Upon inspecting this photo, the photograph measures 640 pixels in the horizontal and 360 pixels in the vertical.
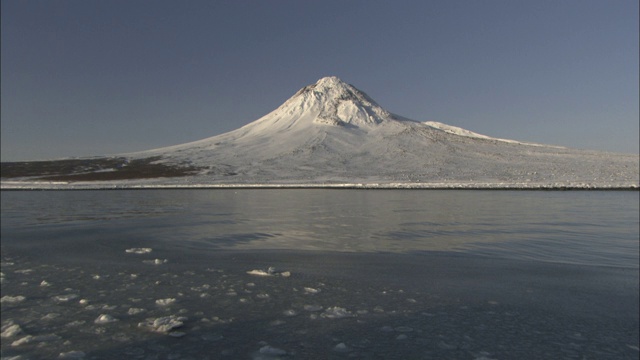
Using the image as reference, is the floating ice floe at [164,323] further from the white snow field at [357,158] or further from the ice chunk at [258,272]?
the white snow field at [357,158]

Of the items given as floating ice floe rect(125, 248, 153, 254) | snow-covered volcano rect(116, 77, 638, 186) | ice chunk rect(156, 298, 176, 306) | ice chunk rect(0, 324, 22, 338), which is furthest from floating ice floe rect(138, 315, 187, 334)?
snow-covered volcano rect(116, 77, 638, 186)

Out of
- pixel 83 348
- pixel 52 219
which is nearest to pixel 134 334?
pixel 83 348

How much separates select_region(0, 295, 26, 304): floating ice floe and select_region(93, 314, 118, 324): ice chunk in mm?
2328

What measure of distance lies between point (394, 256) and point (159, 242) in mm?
8887

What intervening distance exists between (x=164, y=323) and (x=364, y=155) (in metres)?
126

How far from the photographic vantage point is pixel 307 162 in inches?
4872

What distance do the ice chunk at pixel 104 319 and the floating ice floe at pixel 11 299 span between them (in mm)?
2328

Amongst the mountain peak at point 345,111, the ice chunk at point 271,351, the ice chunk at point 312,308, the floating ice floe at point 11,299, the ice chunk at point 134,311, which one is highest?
the mountain peak at point 345,111

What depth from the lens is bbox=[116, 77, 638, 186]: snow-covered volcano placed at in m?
91.6

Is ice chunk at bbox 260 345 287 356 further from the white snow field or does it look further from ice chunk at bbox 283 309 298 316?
the white snow field

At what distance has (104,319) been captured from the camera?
24.9 ft

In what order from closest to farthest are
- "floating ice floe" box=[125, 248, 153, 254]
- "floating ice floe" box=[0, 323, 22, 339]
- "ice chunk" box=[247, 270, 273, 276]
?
"floating ice floe" box=[0, 323, 22, 339], "ice chunk" box=[247, 270, 273, 276], "floating ice floe" box=[125, 248, 153, 254]

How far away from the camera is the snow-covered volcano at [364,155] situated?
301ft

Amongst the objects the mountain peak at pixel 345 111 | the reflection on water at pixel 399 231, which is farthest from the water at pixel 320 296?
the mountain peak at pixel 345 111
